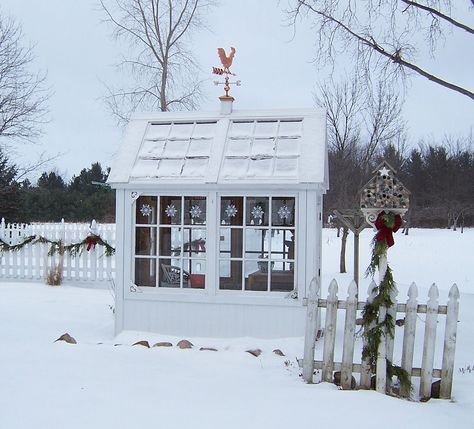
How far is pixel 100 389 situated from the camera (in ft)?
16.4

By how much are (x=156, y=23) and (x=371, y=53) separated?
949 centimetres

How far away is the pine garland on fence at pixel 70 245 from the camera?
1337 cm

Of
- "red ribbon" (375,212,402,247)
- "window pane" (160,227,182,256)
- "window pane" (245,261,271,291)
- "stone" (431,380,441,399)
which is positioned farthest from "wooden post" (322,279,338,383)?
"window pane" (160,227,182,256)

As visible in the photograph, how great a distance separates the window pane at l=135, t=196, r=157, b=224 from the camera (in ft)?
26.1

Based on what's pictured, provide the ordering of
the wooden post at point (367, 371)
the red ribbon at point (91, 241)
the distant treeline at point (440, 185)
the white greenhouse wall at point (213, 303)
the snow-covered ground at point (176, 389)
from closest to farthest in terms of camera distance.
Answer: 1. the snow-covered ground at point (176, 389)
2. the wooden post at point (367, 371)
3. the white greenhouse wall at point (213, 303)
4. the red ribbon at point (91, 241)
5. the distant treeline at point (440, 185)

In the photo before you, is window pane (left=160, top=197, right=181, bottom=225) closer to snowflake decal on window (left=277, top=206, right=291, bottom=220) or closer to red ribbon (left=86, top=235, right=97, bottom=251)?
snowflake decal on window (left=277, top=206, right=291, bottom=220)

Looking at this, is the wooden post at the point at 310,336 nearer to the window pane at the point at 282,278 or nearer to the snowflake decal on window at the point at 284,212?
the window pane at the point at 282,278

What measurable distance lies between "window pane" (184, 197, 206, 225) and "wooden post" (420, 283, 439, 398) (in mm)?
3472

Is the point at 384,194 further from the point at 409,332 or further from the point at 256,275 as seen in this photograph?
the point at 256,275

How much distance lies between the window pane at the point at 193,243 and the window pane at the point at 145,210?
0.56m

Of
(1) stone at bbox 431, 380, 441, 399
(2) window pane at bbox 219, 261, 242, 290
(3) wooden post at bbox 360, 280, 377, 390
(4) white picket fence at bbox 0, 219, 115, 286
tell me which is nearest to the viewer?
(1) stone at bbox 431, 380, 441, 399

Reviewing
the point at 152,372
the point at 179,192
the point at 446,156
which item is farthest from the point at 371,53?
the point at 446,156

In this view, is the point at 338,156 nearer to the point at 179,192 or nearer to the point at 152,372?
the point at 179,192

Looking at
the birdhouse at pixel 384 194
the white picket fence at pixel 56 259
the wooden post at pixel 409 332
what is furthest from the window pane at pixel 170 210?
the white picket fence at pixel 56 259
